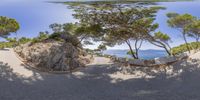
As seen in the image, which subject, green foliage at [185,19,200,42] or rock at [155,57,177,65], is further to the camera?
green foliage at [185,19,200,42]

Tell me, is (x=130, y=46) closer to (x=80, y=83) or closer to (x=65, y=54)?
(x=65, y=54)

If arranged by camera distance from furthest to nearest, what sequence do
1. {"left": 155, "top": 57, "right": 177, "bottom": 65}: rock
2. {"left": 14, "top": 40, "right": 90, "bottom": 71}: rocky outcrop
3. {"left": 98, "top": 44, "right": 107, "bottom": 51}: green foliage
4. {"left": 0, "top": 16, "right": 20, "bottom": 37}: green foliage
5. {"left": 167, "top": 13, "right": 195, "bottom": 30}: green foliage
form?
1. {"left": 0, "top": 16, "right": 20, "bottom": 37}: green foliage
2. {"left": 98, "top": 44, "right": 107, "bottom": 51}: green foliage
3. {"left": 167, "top": 13, "right": 195, "bottom": 30}: green foliage
4. {"left": 155, "top": 57, "right": 177, "bottom": 65}: rock
5. {"left": 14, "top": 40, "right": 90, "bottom": 71}: rocky outcrop

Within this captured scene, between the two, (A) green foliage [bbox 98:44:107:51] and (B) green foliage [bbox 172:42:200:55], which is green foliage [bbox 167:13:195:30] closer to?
(B) green foliage [bbox 172:42:200:55]

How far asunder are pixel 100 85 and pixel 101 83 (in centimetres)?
37

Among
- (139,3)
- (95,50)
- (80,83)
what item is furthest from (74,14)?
(80,83)

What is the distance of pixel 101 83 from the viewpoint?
15859 millimetres

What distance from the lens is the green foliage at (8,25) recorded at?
1303 inches

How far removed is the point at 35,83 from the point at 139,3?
9.60m

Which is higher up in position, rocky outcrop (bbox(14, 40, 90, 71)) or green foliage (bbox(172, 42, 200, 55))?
rocky outcrop (bbox(14, 40, 90, 71))

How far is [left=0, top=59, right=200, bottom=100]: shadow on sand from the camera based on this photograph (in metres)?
13.1

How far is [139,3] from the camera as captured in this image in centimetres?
2183

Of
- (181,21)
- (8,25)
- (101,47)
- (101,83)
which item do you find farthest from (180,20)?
(101,83)

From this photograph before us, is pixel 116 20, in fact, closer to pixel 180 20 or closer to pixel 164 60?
pixel 164 60

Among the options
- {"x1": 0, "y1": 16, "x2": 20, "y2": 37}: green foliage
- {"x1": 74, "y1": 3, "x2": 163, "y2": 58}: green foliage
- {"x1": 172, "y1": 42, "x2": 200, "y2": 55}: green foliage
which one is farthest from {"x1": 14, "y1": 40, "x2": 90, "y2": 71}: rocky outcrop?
{"x1": 172, "y1": 42, "x2": 200, "y2": 55}: green foliage
